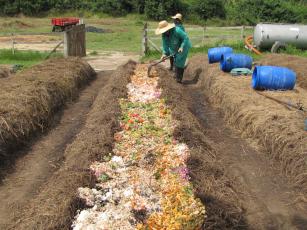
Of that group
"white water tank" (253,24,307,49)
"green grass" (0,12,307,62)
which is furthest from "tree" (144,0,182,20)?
"white water tank" (253,24,307,49)

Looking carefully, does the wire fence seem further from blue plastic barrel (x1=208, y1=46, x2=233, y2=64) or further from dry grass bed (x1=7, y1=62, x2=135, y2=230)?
dry grass bed (x1=7, y1=62, x2=135, y2=230)

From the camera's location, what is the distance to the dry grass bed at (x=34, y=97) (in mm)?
8086

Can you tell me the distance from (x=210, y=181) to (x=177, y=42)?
8.40 m

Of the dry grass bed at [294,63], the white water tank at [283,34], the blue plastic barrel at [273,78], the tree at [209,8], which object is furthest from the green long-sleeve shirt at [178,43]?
the tree at [209,8]

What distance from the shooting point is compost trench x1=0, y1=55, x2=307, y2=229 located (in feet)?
17.5

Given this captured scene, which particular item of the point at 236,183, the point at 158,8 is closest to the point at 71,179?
the point at 236,183

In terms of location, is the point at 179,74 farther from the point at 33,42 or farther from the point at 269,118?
the point at 33,42

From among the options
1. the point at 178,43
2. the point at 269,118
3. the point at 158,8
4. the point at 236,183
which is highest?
the point at 178,43

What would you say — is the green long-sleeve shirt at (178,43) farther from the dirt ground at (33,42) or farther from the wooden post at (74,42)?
the dirt ground at (33,42)

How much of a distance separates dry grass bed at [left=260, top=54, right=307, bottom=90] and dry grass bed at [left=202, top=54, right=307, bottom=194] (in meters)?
1.57

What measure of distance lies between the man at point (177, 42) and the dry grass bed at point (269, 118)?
1.29 metres

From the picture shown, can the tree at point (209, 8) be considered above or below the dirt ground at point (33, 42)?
above

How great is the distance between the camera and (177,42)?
13773 millimetres

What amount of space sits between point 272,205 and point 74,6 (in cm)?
5064
